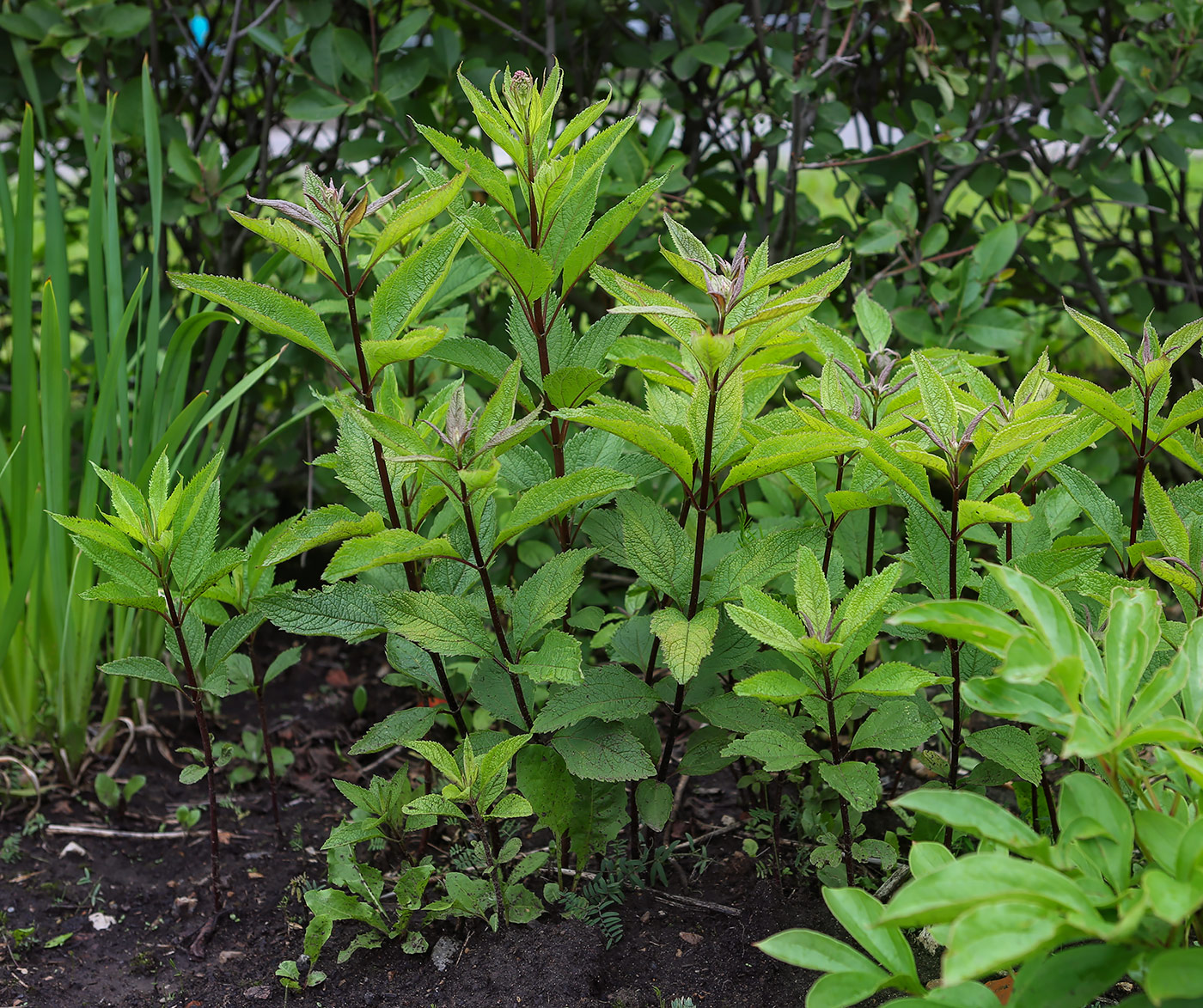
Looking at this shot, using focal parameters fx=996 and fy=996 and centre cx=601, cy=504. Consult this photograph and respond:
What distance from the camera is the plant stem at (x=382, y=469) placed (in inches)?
48.7

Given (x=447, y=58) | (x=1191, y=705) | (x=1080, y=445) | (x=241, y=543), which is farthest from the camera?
(x=241, y=543)

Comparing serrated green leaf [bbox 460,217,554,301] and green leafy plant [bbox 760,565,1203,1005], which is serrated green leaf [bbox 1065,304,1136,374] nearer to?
green leafy plant [bbox 760,565,1203,1005]

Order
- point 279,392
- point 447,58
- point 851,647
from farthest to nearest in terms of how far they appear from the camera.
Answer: point 279,392 → point 447,58 → point 851,647

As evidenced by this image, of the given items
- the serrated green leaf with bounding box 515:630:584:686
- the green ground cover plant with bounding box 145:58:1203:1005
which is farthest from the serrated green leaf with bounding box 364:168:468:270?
the serrated green leaf with bounding box 515:630:584:686

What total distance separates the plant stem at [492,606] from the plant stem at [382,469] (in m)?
0.11

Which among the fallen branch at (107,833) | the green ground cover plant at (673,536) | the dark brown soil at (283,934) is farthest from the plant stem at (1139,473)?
the fallen branch at (107,833)

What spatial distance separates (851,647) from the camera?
1.22m

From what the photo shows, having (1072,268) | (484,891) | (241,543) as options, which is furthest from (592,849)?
(1072,268)

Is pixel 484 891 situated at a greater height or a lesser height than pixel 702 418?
lesser

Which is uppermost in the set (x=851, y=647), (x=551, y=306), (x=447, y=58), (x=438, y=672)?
(x=447, y=58)

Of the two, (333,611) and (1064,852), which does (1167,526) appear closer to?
(1064,852)

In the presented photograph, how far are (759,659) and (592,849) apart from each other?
37 centimetres

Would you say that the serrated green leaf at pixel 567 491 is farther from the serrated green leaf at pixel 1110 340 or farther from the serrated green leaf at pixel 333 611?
the serrated green leaf at pixel 1110 340

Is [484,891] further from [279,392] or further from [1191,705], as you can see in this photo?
[279,392]
